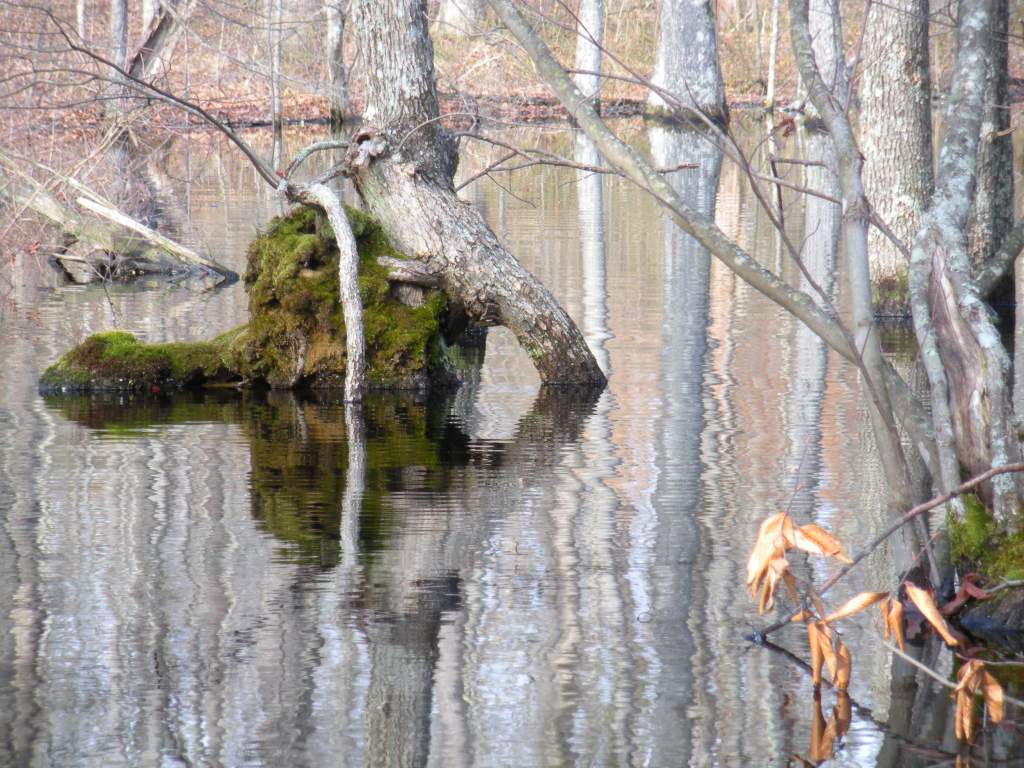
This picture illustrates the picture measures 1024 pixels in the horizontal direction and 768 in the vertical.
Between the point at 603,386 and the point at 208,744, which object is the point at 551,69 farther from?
the point at 603,386

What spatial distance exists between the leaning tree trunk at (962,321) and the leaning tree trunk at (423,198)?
495cm

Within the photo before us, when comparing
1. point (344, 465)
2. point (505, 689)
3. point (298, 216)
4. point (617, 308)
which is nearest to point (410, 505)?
point (344, 465)

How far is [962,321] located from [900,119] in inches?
281

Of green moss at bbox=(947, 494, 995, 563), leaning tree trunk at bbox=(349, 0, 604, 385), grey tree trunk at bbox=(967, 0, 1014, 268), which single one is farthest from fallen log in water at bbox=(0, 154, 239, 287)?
green moss at bbox=(947, 494, 995, 563)

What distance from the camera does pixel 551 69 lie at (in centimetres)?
566

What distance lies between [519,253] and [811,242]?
13.3 feet

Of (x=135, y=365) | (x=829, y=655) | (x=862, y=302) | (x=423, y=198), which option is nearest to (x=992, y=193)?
(x=423, y=198)

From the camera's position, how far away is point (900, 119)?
1201cm

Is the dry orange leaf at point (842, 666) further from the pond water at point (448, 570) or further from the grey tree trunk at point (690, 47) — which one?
the grey tree trunk at point (690, 47)

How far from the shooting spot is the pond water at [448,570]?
15.1ft

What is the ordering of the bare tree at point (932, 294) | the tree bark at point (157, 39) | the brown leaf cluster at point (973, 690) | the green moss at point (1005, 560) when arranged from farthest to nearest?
the tree bark at point (157, 39)
the bare tree at point (932, 294)
the green moss at point (1005, 560)
the brown leaf cluster at point (973, 690)

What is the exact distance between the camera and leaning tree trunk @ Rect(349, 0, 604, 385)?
10.3m

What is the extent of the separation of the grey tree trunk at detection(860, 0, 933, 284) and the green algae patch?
5.47 meters

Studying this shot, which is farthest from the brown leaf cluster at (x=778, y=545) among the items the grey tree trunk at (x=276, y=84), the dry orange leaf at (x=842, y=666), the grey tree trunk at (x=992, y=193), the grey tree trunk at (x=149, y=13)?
the grey tree trunk at (x=149, y=13)
